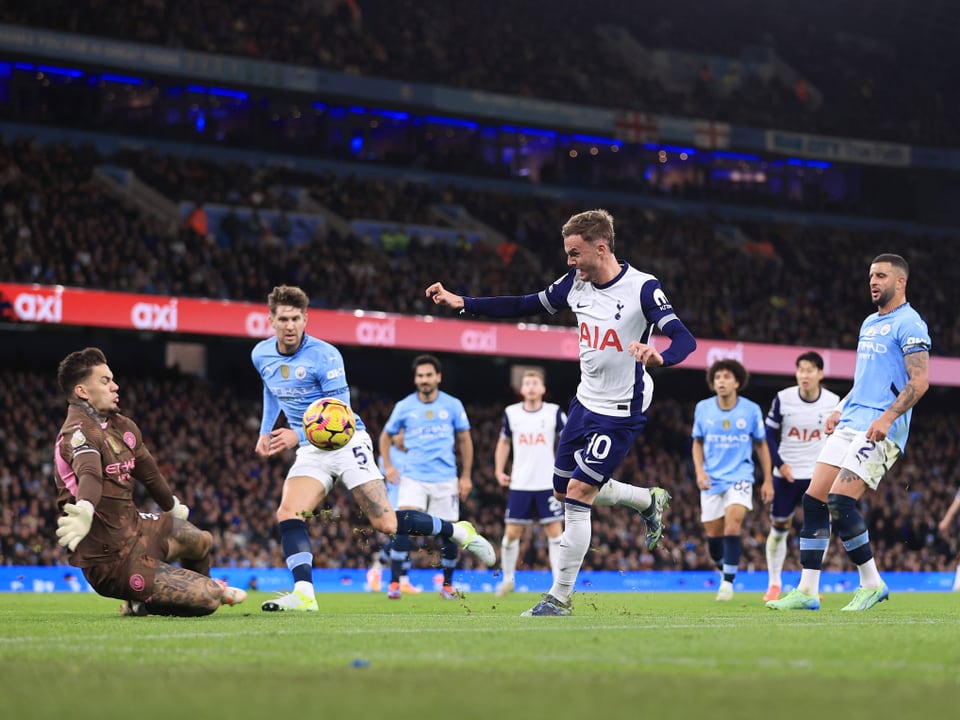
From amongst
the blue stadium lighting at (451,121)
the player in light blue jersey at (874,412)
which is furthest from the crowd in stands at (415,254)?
the player in light blue jersey at (874,412)

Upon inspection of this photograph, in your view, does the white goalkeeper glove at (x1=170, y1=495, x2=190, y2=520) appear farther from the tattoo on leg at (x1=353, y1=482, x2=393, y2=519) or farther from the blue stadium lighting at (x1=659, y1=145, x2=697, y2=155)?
the blue stadium lighting at (x1=659, y1=145, x2=697, y2=155)

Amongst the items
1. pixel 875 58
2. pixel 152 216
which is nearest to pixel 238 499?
pixel 152 216

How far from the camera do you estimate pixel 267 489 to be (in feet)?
84.8

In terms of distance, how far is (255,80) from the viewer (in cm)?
3400

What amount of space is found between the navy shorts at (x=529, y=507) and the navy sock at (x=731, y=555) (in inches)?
94.0

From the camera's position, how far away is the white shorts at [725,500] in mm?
15141

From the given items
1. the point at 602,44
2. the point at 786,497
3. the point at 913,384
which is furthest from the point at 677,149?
the point at 913,384

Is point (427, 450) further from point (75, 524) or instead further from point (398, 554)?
point (75, 524)

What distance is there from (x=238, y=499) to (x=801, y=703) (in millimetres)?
21861

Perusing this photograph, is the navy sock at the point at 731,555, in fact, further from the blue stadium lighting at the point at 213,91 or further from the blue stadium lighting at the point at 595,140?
the blue stadium lighting at the point at 595,140

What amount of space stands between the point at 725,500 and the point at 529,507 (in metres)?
2.75

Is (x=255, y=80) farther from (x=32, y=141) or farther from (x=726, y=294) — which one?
(x=726, y=294)

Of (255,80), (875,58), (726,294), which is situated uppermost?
(875,58)

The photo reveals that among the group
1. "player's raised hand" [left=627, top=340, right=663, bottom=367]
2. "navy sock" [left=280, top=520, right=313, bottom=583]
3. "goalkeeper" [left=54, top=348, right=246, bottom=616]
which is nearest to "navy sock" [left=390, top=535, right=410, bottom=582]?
"navy sock" [left=280, top=520, right=313, bottom=583]
